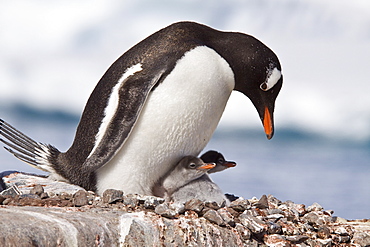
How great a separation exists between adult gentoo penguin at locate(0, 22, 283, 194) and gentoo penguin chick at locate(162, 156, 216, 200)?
0.21 feet

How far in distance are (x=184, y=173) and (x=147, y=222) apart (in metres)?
1.10

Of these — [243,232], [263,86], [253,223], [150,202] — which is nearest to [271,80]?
[263,86]

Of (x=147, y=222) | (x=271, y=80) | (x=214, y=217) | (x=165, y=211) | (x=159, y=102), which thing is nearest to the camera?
(x=147, y=222)

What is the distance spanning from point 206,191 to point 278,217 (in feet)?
2.18

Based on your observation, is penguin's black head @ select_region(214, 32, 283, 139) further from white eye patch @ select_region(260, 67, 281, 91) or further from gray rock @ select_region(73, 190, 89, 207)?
gray rock @ select_region(73, 190, 89, 207)

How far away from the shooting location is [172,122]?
395 cm

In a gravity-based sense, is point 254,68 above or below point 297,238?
above

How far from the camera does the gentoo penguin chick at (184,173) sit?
408cm

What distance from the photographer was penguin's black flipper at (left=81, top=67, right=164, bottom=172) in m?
3.87

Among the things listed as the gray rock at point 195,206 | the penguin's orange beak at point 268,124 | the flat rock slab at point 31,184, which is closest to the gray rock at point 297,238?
the gray rock at point 195,206

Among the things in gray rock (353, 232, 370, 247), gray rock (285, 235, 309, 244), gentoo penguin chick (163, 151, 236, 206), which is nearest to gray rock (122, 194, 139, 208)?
gentoo penguin chick (163, 151, 236, 206)

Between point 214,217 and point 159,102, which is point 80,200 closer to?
point 214,217

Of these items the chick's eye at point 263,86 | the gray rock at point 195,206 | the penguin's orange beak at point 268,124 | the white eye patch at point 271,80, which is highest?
the white eye patch at point 271,80

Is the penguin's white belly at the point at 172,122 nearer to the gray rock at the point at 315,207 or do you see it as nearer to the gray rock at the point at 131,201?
the gray rock at the point at 131,201
